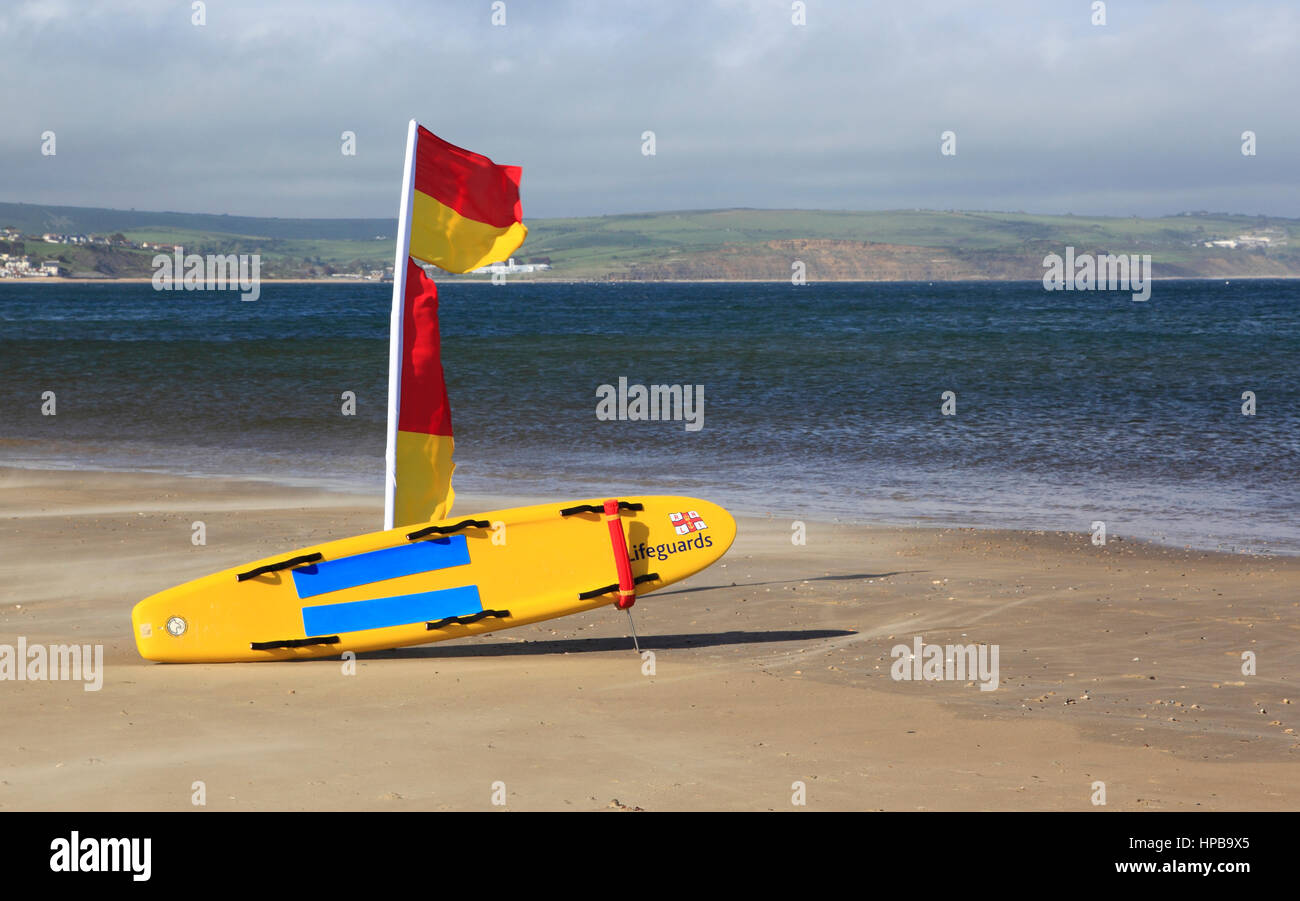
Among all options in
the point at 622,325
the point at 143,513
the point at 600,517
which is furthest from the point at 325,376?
the point at 622,325

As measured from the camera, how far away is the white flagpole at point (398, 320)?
30.5 feet

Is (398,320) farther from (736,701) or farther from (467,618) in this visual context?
(736,701)

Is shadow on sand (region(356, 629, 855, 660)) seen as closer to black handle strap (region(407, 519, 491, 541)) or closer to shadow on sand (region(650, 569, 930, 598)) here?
black handle strap (region(407, 519, 491, 541))

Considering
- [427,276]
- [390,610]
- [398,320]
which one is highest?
[427,276]

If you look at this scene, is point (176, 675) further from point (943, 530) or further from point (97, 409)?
point (97, 409)

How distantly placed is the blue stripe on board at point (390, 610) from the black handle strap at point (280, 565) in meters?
0.33

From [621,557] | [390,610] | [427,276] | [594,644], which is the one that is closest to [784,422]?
[427,276]

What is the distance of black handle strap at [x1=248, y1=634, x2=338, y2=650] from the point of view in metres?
8.48

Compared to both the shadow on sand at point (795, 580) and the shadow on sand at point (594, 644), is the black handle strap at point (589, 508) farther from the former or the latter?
the shadow on sand at point (795, 580)

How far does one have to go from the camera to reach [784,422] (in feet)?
80.8

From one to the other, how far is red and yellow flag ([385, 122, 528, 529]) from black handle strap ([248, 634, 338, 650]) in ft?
3.50

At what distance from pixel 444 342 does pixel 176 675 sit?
47603 mm

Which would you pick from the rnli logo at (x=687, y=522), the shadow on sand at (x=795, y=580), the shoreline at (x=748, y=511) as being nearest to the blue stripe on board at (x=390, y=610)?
the rnli logo at (x=687, y=522)

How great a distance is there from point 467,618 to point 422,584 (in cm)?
39
